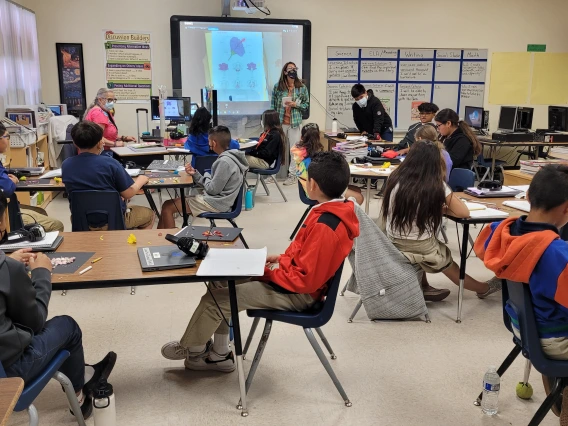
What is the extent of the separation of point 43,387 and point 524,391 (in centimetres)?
207

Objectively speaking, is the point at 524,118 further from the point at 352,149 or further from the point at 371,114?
the point at 352,149

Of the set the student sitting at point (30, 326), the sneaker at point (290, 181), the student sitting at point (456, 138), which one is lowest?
the sneaker at point (290, 181)

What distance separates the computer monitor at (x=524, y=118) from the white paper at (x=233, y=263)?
22.4 feet

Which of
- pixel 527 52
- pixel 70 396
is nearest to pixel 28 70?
pixel 70 396

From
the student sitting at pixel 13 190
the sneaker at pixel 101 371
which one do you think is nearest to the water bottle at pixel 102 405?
the sneaker at pixel 101 371

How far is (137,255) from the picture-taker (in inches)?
92.7

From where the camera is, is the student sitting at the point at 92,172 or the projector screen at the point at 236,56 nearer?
the student sitting at the point at 92,172

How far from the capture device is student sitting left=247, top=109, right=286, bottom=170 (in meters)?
6.45

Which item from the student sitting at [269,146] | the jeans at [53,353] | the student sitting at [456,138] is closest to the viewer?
the jeans at [53,353]

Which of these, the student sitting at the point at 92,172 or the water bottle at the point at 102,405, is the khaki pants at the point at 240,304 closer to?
the water bottle at the point at 102,405

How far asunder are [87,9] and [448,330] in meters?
6.65

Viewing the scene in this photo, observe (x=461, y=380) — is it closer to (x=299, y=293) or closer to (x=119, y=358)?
(x=299, y=293)

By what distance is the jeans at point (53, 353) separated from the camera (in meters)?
1.84

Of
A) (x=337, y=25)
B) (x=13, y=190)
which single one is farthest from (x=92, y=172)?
(x=337, y=25)
